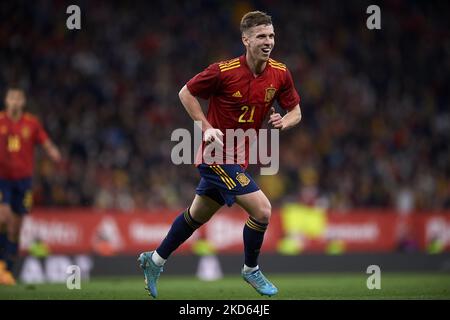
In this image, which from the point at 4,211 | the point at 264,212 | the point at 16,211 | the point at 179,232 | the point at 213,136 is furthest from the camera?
the point at 16,211

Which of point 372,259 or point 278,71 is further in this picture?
point 372,259

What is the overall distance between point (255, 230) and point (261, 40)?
5.87 ft

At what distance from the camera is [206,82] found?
8.49 m

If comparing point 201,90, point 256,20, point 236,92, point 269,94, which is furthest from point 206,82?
point 256,20

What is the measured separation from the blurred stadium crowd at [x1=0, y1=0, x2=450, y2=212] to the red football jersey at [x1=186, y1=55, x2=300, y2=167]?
8.71 metres

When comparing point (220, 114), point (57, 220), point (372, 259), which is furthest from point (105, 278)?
point (220, 114)

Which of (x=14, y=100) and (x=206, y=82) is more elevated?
(x=14, y=100)

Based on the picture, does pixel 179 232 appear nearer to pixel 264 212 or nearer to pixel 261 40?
pixel 264 212

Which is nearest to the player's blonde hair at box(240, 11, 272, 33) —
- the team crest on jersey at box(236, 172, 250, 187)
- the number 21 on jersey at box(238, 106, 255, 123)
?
the number 21 on jersey at box(238, 106, 255, 123)

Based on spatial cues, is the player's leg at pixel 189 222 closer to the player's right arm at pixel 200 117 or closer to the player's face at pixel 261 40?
the player's right arm at pixel 200 117

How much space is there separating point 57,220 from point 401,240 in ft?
22.2

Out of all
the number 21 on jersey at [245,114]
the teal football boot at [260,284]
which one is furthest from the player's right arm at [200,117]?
the teal football boot at [260,284]

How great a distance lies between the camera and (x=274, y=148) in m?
11.3
